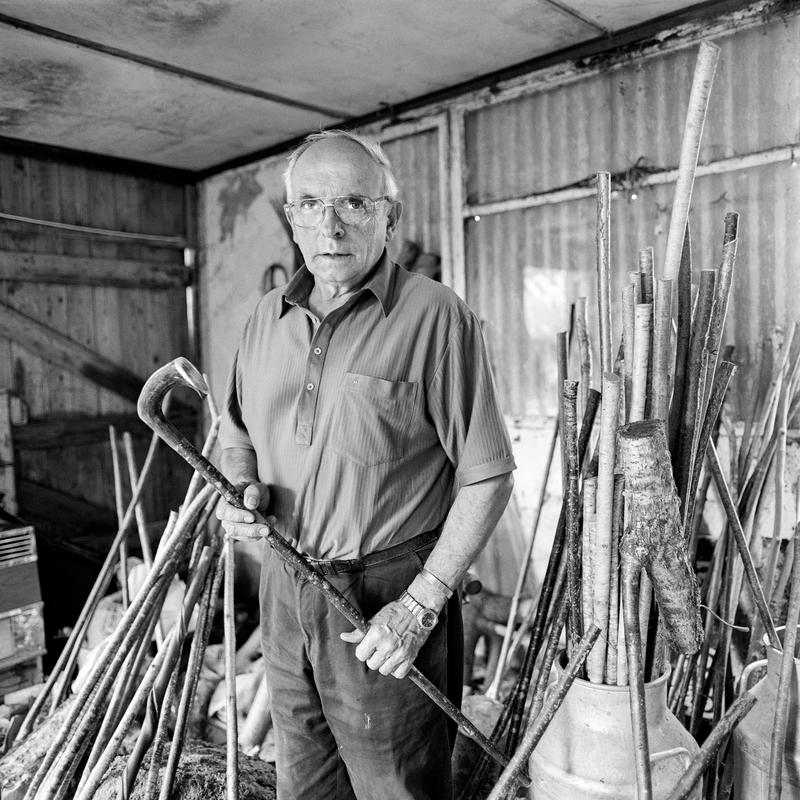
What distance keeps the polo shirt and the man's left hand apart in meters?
0.15

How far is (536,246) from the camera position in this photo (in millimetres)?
3439

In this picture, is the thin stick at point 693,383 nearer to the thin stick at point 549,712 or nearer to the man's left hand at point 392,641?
the thin stick at point 549,712

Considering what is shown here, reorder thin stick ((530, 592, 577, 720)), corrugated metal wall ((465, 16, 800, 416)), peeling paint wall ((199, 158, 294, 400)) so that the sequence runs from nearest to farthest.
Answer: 1. thin stick ((530, 592, 577, 720))
2. corrugated metal wall ((465, 16, 800, 416))
3. peeling paint wall ((199, 158, 294, 400))

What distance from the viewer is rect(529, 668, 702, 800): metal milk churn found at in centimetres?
140

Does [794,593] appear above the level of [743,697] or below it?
above

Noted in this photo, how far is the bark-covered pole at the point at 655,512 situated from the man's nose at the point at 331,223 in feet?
2.51

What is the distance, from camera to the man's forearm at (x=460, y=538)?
152 centimetres

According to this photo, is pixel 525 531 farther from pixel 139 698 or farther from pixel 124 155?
pixel 124 155

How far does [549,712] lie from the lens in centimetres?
138

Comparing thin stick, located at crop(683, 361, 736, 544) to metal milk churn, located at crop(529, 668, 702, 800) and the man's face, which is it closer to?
metal milk churn, located at crop(529, 668, 702, 800)

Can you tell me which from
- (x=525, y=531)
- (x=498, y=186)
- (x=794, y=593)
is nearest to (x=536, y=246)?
(x=498, y=186)

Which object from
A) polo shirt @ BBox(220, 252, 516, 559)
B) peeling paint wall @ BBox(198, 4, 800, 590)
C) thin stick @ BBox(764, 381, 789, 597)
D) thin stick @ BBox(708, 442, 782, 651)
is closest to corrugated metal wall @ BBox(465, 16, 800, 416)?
peeling paint wall @ BBox(198, 4, 800, 590)

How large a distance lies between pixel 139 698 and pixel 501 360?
7.23 feet

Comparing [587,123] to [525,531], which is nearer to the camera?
[587,123]
